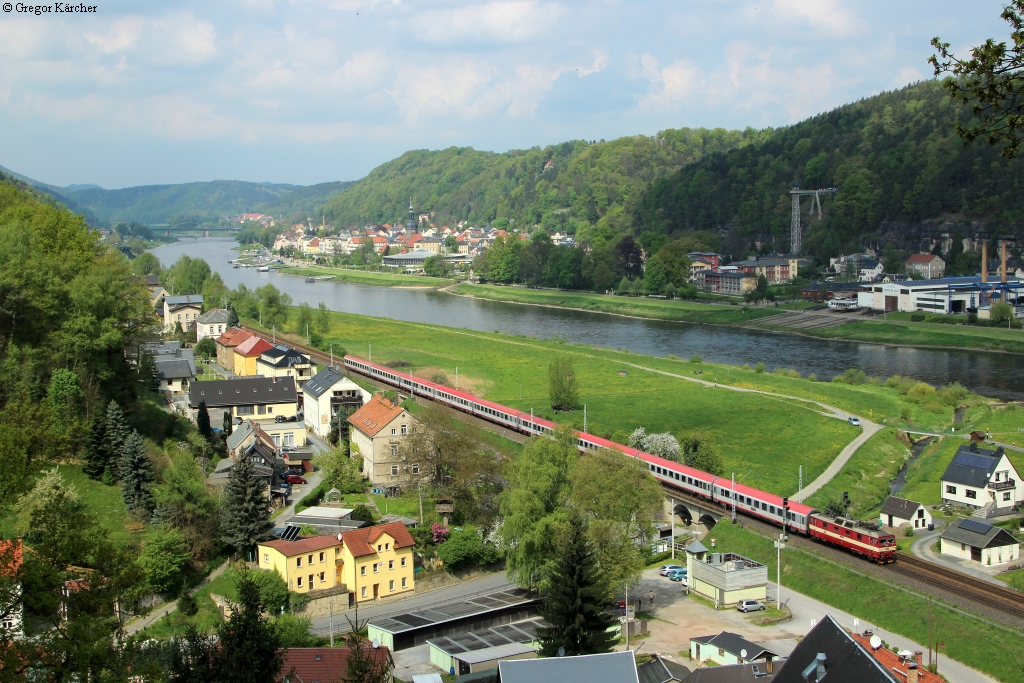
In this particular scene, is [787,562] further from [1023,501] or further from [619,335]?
[619,335]

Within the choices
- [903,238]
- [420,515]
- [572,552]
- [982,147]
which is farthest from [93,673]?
[982,147]

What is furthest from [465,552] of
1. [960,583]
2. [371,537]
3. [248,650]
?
[248,650]

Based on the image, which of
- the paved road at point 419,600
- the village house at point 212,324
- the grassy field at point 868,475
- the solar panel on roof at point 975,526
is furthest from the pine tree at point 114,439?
the village house at point 212,324

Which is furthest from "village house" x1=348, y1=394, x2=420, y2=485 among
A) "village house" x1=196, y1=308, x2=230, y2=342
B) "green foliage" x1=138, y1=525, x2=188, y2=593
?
"village house" x1=196, y1=308, x2=230, y2=342

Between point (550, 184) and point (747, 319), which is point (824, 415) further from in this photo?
point (550, 184)

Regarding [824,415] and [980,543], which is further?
[824,415]

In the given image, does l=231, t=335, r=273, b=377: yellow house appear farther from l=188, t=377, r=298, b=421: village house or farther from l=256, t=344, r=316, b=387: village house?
l=188, t=377, r=298, b=421: village house
